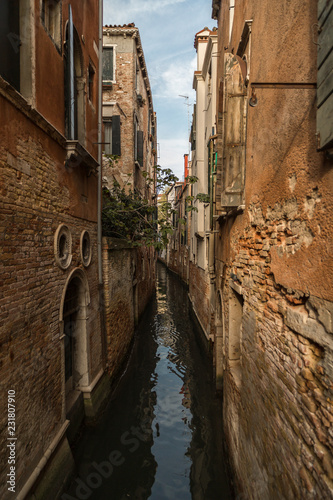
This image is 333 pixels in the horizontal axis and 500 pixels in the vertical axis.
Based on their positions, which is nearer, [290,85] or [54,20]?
[290,85]

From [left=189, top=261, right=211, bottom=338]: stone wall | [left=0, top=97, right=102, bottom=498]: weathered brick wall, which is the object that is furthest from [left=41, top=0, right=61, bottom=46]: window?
[left=189, top=261, right=211, bottom=338]: stone wall

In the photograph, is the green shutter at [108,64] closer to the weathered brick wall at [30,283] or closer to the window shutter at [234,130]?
the weathered brick wall at [30,283]

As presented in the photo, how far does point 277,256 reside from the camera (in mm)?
2777

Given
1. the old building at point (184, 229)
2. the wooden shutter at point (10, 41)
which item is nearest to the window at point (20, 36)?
the wooden shutter at point (10, 41)

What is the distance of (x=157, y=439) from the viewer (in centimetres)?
560

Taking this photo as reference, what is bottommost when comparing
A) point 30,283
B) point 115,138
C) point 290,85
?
point 30,283

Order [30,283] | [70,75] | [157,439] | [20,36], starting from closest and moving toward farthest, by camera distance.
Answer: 1. [30,283]
2. [20,36]
3. [70,75]
4. [157,439]

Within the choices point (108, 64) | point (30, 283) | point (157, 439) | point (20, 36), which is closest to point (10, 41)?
point (20, 36)

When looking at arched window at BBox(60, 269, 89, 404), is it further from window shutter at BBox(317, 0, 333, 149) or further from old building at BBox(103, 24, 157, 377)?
window shutter at BBox(317, 0, 333, 149)

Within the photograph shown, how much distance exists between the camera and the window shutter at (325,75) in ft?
5.69

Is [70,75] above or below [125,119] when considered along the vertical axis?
below

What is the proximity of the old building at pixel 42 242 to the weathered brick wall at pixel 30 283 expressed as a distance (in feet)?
0.04

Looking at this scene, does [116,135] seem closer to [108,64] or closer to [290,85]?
[108,64]

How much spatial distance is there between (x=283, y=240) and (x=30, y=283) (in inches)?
109
